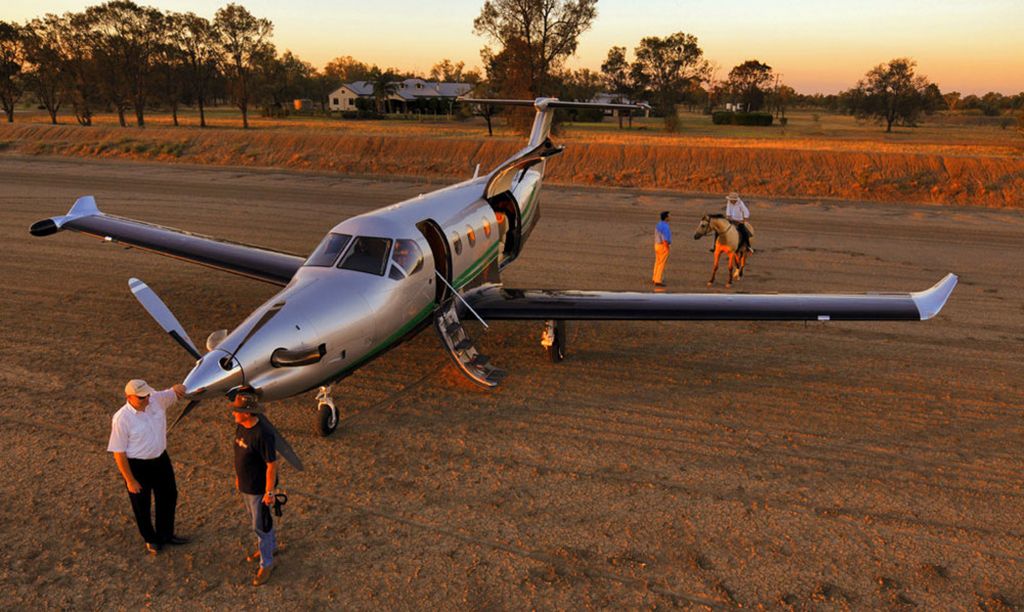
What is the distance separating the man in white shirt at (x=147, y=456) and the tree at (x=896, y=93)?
85625 mm

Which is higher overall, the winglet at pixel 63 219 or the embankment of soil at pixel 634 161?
the embankment of soil at pixel 634 161

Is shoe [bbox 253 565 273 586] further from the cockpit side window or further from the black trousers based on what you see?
the cockpit side window

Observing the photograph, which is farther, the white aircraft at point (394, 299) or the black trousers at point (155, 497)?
the white aircraft at point (394, 299)

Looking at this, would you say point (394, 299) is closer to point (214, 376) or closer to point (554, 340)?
point (214, 376)

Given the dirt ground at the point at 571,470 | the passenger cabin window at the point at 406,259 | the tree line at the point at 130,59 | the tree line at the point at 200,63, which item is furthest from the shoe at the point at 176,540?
the tree line at the point at 130,59

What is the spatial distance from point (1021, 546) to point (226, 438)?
10.3 metres

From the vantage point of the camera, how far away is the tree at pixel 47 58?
232 feet

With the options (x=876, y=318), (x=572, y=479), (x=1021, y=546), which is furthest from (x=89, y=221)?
(x=1021, y=546)

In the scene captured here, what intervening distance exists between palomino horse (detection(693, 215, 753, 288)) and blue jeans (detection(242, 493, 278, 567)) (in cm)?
1354

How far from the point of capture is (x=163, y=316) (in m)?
8.06

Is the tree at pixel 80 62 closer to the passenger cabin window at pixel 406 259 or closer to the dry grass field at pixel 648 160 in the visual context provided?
the dry grass field at pixel 648 160

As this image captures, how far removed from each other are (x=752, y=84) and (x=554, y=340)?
116 meters

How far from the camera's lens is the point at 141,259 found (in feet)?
62.8

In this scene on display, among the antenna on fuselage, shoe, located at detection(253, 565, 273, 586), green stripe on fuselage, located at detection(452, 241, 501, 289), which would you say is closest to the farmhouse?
green stripe on fuselage, located at detection(452, 241, 501, 289)
